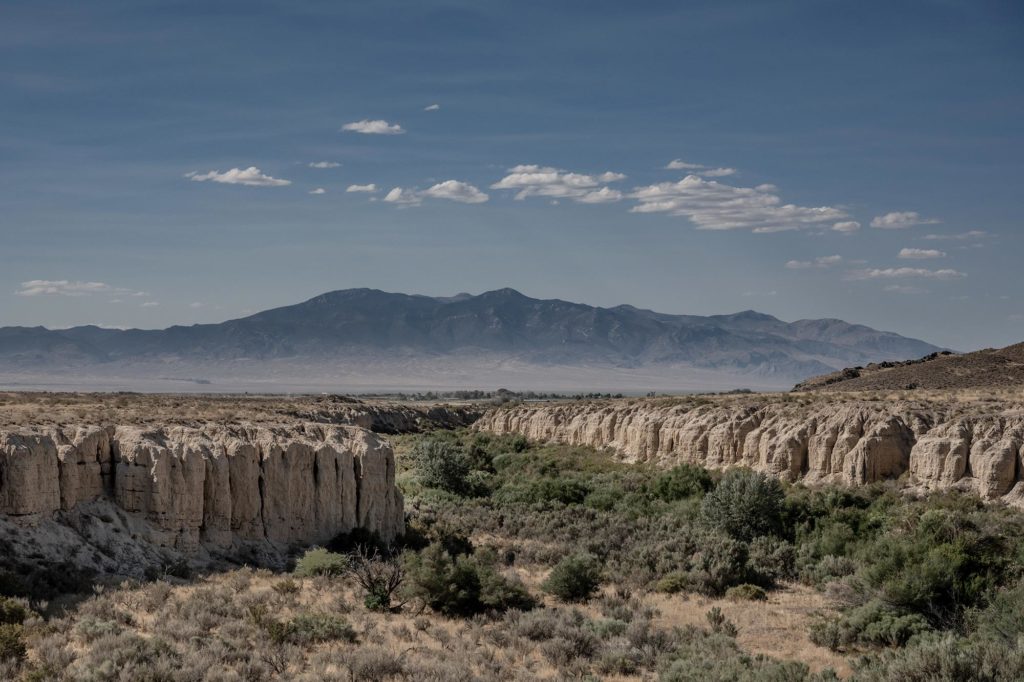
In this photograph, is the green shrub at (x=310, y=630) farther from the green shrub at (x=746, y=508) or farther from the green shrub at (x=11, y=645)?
the green shrub at (x=746, y=508)

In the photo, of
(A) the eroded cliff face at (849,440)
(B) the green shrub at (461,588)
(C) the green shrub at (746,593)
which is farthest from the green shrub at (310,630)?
(A) the eroded cliff face at (849,440)

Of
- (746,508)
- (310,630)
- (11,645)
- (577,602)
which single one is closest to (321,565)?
(310,630)

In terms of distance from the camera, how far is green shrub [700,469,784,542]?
101ft

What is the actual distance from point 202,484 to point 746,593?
1412cm

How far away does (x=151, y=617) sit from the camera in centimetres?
1936

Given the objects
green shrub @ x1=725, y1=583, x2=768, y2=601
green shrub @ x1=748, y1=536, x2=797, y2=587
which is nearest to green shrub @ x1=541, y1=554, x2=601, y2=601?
green shrub @ x1=725, y1=583, x2=768, y2=601

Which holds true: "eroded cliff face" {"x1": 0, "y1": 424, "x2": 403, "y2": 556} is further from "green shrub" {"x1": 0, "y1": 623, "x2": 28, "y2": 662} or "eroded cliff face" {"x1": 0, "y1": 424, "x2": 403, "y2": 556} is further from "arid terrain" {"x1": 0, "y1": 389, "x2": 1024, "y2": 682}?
"green shrub" {"x1": 0, "y1": 623, "x2": 28, "y2": 662}

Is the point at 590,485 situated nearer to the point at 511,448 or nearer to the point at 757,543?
the point at 757,543

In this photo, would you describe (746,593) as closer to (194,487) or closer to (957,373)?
(194,487)

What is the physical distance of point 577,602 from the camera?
2320 cm

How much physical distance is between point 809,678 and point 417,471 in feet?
104

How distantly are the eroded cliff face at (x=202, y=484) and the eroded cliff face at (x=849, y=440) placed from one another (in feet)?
59.1

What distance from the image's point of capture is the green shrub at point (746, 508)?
101 feet

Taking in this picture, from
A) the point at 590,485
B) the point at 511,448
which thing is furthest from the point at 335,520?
the point at 511,448
